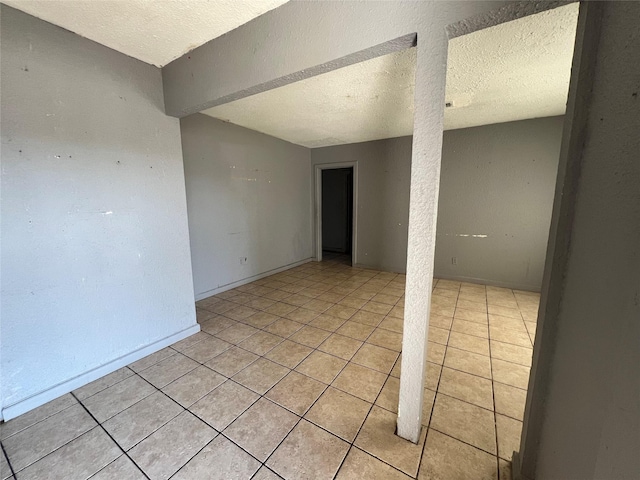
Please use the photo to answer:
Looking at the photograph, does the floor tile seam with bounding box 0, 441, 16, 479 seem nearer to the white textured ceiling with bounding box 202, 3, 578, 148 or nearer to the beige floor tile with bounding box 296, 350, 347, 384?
the beige floor tile with bounding box 296, 350, 347, 384

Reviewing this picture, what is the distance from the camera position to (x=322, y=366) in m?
1.89

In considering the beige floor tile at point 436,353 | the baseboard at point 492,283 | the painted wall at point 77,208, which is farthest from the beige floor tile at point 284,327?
the baseboard at point 492,283

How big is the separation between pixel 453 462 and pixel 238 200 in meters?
3.41

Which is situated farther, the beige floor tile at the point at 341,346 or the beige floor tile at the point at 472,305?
the beige floor tile at the point at 472,305

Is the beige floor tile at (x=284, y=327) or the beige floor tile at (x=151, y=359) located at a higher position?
the beige floor tile at (x=284, y=327)

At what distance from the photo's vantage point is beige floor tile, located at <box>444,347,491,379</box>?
1.83m

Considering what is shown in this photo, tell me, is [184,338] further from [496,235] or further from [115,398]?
[496,235]

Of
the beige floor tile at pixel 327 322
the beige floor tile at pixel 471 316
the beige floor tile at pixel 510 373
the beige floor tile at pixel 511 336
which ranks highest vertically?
the beige floor tile at pixel 471 316

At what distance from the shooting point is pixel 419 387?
48.7 inches

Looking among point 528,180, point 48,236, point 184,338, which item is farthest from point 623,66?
point 528,180

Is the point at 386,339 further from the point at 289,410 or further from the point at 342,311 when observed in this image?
the point at 289,410

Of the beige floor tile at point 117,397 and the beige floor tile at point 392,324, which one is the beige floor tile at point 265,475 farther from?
the beige floor tile at point 392,324

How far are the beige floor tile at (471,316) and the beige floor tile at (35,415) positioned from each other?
3325 mm

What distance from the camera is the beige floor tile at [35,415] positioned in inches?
54.5
